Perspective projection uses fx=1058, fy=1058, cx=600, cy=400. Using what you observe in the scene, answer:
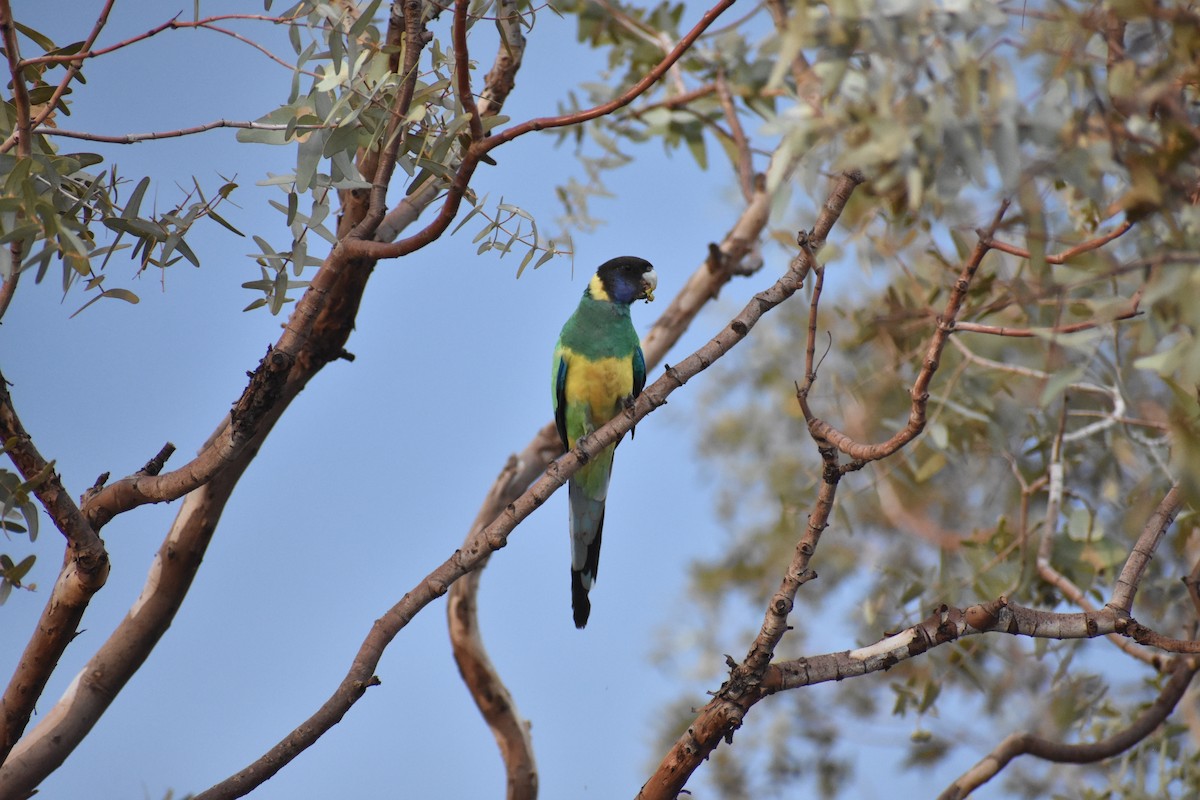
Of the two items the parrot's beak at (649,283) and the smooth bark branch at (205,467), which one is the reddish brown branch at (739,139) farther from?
the smooth bark branch at (205,467)

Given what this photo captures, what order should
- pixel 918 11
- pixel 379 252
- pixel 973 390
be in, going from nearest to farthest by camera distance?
pixel 918 11, pixel 379 252, pixel 973 390

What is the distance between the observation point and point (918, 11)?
5.05ft

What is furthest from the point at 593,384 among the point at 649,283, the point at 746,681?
the point at 746,681

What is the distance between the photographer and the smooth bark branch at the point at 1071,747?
3691 mm

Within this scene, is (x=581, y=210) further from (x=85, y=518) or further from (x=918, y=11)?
(x=918, y=11)

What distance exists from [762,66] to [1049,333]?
366cm

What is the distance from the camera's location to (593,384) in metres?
4.56

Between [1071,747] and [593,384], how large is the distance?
7.52 feet

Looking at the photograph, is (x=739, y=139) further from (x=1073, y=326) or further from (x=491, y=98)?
(x=1073, y=326)

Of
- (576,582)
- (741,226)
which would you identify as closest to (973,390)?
(741,226)

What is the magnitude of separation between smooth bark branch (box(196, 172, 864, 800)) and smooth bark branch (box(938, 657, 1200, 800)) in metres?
1.80

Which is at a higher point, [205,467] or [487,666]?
[487,666]

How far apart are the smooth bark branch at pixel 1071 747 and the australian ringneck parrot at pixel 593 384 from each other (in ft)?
5.20

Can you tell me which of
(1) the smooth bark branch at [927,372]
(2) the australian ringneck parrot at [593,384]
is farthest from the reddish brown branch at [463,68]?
(2) the australian ringneck parrot at [593,384]
